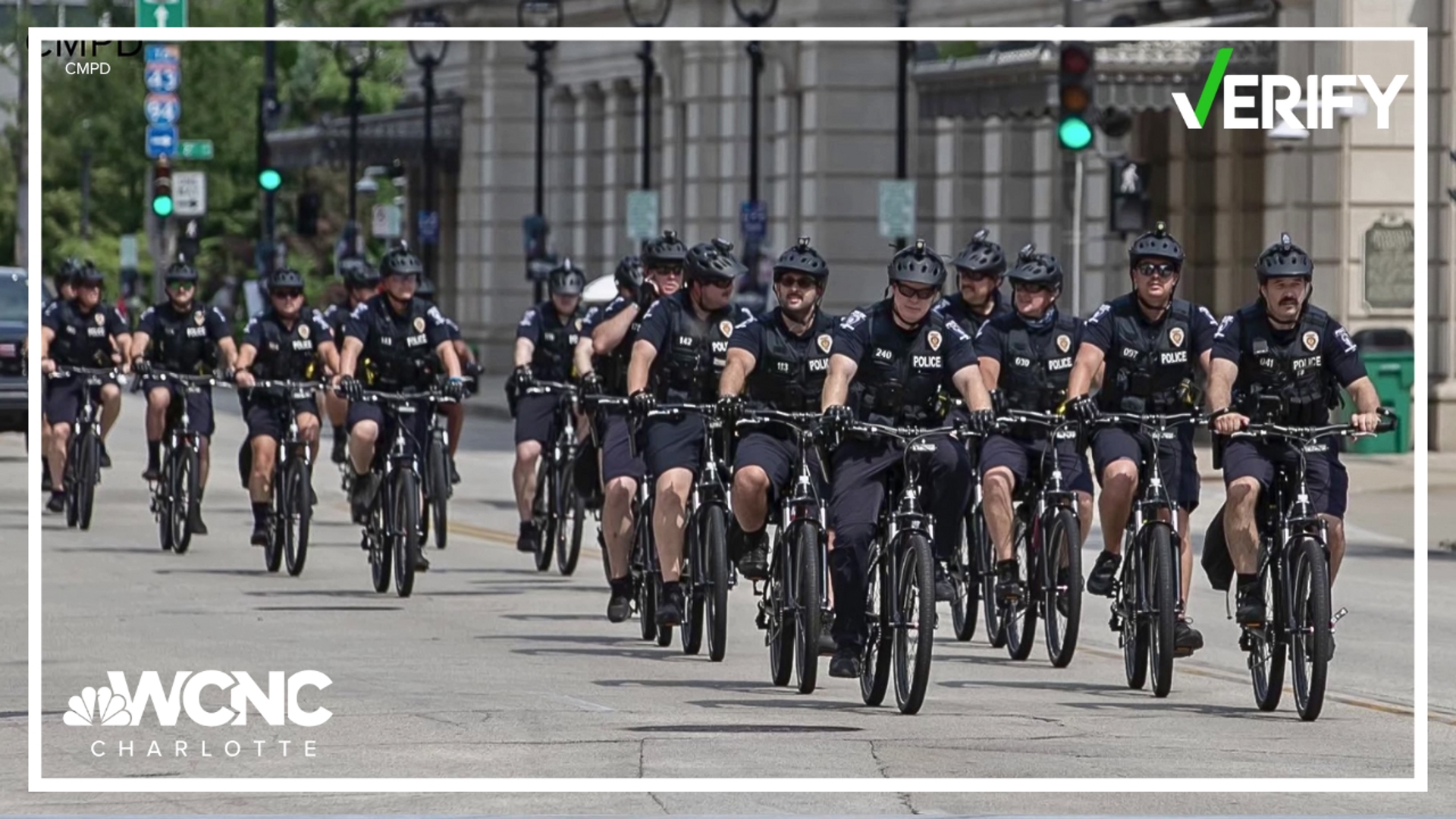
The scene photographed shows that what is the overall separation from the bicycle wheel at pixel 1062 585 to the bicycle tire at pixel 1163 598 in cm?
77

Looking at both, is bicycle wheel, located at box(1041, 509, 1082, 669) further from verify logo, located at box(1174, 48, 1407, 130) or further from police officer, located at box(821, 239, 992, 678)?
verify logo, located at box(1174, 48, 1407, 130)

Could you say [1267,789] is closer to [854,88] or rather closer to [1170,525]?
[1170,525]

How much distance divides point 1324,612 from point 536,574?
7.82 m

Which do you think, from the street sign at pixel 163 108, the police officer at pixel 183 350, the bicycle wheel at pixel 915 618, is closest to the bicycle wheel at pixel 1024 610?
the bicycle wheel at pixel 915 618

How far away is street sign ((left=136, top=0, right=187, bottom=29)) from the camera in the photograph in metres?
11.8

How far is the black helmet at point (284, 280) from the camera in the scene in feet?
63.6

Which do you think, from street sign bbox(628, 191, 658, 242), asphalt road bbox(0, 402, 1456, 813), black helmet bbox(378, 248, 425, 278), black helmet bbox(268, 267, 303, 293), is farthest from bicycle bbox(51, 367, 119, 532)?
black helmet bbox(378, 248, 425, 278)

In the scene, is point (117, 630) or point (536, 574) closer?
point (117, 630)

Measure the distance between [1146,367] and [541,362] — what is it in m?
6.19

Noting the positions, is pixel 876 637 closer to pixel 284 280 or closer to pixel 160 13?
pixel 160 13

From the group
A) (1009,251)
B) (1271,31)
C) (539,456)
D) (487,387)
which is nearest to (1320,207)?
(1009,251)

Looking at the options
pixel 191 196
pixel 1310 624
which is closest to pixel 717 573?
pixel 1310 624

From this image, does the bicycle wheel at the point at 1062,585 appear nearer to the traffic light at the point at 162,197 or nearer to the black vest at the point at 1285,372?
the black vest at the point at 1285,372

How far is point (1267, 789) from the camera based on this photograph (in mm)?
9320
